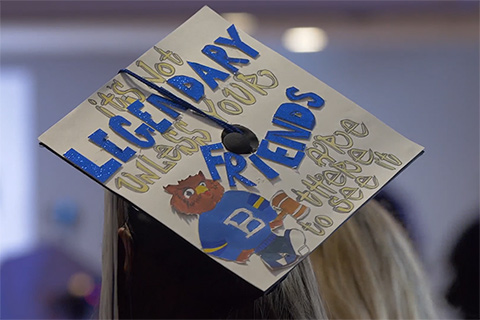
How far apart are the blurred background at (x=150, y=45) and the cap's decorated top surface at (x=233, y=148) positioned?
17.0 inches

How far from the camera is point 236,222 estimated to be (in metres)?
0.75

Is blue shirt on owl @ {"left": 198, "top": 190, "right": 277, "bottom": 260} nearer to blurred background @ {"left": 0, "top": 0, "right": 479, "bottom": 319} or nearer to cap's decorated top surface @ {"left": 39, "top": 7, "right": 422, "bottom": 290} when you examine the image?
cap's decorated top surface @ {"left": 39, "top": 7, "right": 422, "bottom": 290}

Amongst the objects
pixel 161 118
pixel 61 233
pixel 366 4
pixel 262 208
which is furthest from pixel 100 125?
pixel 366 4

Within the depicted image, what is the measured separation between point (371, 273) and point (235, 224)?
18.1 inches

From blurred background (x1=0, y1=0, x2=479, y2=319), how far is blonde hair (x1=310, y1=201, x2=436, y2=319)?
0.04 m

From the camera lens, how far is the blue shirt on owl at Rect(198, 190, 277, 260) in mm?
729

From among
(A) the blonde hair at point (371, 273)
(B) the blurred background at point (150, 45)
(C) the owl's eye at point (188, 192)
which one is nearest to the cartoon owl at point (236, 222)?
(C) the owl's eye at point (188, 192)

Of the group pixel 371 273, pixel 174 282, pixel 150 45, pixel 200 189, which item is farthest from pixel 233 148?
pixel 150 45

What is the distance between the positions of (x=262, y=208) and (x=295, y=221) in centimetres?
4

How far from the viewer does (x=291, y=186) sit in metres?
0.78

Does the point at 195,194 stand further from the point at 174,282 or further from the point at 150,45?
the point at 150,45

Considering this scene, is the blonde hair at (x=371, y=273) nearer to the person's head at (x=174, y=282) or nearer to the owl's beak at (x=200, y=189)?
the person's head at (x=174, y=282)

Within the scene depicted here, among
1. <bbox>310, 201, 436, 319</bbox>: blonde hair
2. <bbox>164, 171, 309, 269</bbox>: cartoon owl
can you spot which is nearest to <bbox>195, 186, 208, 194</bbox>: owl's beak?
<bbox>164, 171, 309, 269</bbox>: cartoon owl

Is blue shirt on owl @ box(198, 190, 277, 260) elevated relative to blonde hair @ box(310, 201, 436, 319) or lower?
elevated
